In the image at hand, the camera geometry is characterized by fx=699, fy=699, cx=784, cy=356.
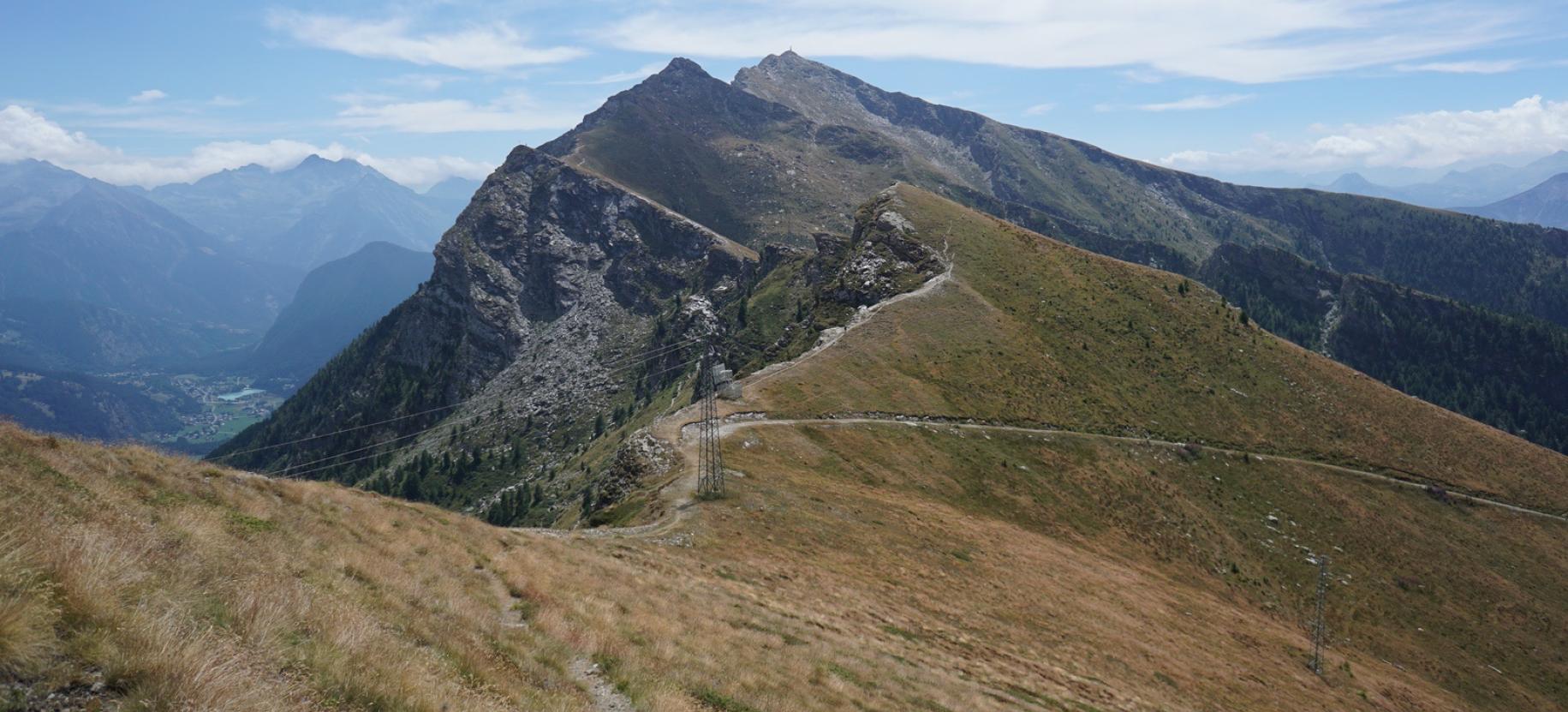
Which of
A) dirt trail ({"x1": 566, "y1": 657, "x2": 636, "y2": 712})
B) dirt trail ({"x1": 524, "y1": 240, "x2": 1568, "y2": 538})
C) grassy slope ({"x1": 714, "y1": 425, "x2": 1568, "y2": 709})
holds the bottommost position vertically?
grassy slope ({"x1": 714, "y1": 425, "x2": 1568, "y2": 709})

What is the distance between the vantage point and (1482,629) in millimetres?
62875

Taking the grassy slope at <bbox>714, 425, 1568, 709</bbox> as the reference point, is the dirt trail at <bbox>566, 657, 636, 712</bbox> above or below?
above

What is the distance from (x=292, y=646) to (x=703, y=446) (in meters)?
42.7

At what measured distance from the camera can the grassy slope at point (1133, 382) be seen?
80250 millimetres

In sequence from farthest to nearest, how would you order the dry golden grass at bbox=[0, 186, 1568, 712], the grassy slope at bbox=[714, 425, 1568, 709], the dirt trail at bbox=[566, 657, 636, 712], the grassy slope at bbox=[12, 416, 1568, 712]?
1. the grassy slope at bbox=[714, 425, 1568, 709]
2. the dirt trail at bbox=[566, 657, 636, 712]
3. the dry golden grass at bbox=[0, 186, 1568, 712]
4. the grassy slope at bbox=[12, 416, 1568, 712]

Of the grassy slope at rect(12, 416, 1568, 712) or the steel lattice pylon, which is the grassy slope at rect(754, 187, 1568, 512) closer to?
the grassy slope at rect(12, 416, 1568, 712)

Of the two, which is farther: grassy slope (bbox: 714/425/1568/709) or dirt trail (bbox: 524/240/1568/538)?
dirt trail (bbox: 524/240/1568/538)

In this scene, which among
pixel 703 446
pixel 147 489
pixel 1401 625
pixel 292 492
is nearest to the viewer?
pixel 147 489

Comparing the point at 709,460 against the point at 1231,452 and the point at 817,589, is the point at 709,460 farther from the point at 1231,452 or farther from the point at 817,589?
the point at 1231,452

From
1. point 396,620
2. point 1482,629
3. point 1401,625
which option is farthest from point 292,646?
point 1482,629

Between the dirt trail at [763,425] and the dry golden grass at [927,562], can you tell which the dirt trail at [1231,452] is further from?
the dry golden grass at [927,562]

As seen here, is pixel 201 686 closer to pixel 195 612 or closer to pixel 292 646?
pixel 292 646

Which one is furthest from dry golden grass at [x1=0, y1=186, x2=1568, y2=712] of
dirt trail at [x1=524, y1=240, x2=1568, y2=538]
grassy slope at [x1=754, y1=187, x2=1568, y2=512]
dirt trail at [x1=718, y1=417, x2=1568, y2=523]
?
dirt trail at [x1=718, y1=417, x2=1568, y2=523]

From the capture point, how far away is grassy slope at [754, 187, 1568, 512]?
263 ft
